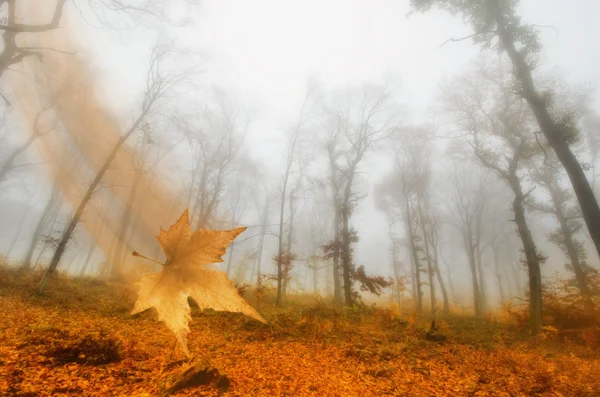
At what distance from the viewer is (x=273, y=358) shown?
5145 millimetres

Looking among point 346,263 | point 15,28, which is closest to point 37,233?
point 15,28

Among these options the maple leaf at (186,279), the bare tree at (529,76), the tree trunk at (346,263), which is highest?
the bare tree at (529,76)

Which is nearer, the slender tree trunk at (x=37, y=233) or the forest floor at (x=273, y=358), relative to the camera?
the forest floor at (x=273, y=358)

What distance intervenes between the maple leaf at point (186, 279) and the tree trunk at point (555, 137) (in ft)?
28.3

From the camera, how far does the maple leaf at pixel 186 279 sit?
1676mm

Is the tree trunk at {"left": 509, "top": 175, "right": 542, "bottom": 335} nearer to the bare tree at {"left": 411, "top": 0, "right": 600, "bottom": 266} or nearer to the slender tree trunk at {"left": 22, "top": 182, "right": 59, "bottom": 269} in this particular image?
the bare tree at {"left": 411, "top": 0, "right": 600, "bottom": 266}

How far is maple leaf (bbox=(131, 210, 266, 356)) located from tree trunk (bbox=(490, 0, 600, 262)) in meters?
8.62

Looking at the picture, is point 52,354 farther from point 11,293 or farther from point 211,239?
point 11,293

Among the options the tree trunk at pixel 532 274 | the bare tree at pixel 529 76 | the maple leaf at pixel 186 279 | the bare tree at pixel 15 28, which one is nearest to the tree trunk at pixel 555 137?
the bare tree at pixel 529 76

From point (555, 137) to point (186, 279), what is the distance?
978cm

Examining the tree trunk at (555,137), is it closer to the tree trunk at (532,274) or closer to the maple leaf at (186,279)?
the tree trunk at (532,274)

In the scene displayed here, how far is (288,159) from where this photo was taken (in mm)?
17609

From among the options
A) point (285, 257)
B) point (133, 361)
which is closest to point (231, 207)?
point (285, 257)

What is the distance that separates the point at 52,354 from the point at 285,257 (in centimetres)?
1196
